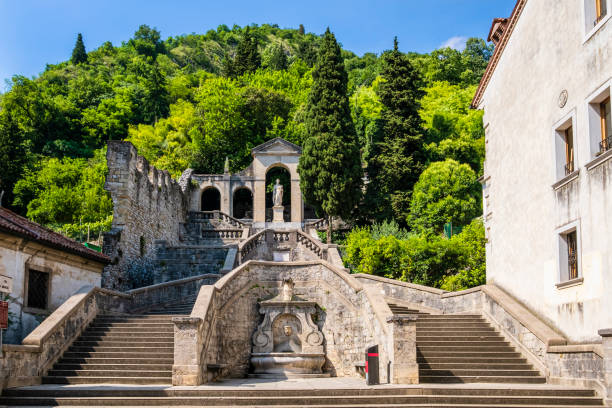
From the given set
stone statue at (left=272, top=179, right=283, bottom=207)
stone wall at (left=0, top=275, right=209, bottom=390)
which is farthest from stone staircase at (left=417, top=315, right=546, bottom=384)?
stone statue at (left=272, top=179, right=283, bottom=207)

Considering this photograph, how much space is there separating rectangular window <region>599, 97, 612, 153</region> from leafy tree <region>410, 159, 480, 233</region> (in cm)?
1819

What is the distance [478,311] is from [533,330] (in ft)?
11.4

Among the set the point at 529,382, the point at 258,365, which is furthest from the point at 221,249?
the point at 529,382

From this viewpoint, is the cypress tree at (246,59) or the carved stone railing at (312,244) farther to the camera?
the cypress tree at (246,59)

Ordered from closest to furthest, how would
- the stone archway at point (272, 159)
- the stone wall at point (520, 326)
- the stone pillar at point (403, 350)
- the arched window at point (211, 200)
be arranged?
the stone wall at point (520, 326) < the stone pillar at point (403, 350) < the stone archway at point (272, 159) < the arched window at point (211, 200)

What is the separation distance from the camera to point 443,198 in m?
33.3

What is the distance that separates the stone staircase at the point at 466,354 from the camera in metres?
14.6

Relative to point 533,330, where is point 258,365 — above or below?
below

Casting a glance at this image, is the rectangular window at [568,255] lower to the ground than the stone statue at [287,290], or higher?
higher

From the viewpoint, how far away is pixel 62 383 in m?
14.5

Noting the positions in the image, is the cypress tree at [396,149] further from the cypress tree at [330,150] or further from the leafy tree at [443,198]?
the cypress tree at [330,150]

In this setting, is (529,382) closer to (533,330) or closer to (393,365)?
(533,330)

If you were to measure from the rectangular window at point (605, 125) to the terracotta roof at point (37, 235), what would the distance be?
14.1 m

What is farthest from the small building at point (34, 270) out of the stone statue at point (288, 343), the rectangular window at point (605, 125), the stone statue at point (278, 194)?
the stone statue at point (278, 194)
